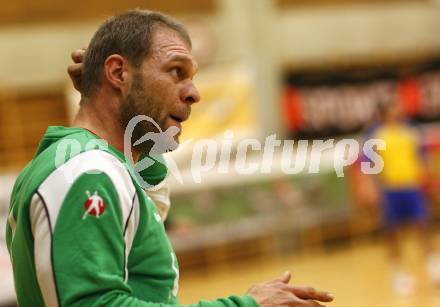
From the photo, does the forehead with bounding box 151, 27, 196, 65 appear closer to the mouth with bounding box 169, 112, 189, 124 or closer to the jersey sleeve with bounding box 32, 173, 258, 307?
the mouth with bounding box 169, 112, 189, 124

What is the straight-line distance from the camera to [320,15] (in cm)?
1327

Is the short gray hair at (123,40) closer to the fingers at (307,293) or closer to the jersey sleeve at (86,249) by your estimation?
the jersey sleeve at (86,249)

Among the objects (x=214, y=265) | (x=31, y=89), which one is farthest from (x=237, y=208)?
(x=31, y=89)

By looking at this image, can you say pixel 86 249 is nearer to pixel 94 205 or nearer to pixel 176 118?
pixel 94 205

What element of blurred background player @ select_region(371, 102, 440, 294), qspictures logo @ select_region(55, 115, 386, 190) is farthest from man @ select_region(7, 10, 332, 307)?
blurred background player @ select_region(371, 102, 440, 294)

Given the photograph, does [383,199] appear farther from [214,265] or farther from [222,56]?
[222,56]

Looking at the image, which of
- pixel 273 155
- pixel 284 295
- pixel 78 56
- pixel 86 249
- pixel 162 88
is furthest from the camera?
pixel 273 155

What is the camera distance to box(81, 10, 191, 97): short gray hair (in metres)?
2.02

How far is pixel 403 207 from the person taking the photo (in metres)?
9.27

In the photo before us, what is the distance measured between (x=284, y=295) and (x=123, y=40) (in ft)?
2.44

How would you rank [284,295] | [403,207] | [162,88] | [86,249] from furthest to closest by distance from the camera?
[403,207]
[162,88]
[284,295]
[86,249]

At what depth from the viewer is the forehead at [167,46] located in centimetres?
202

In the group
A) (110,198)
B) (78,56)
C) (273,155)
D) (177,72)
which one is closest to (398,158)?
(273,155)

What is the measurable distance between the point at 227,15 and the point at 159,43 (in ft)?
34.3
